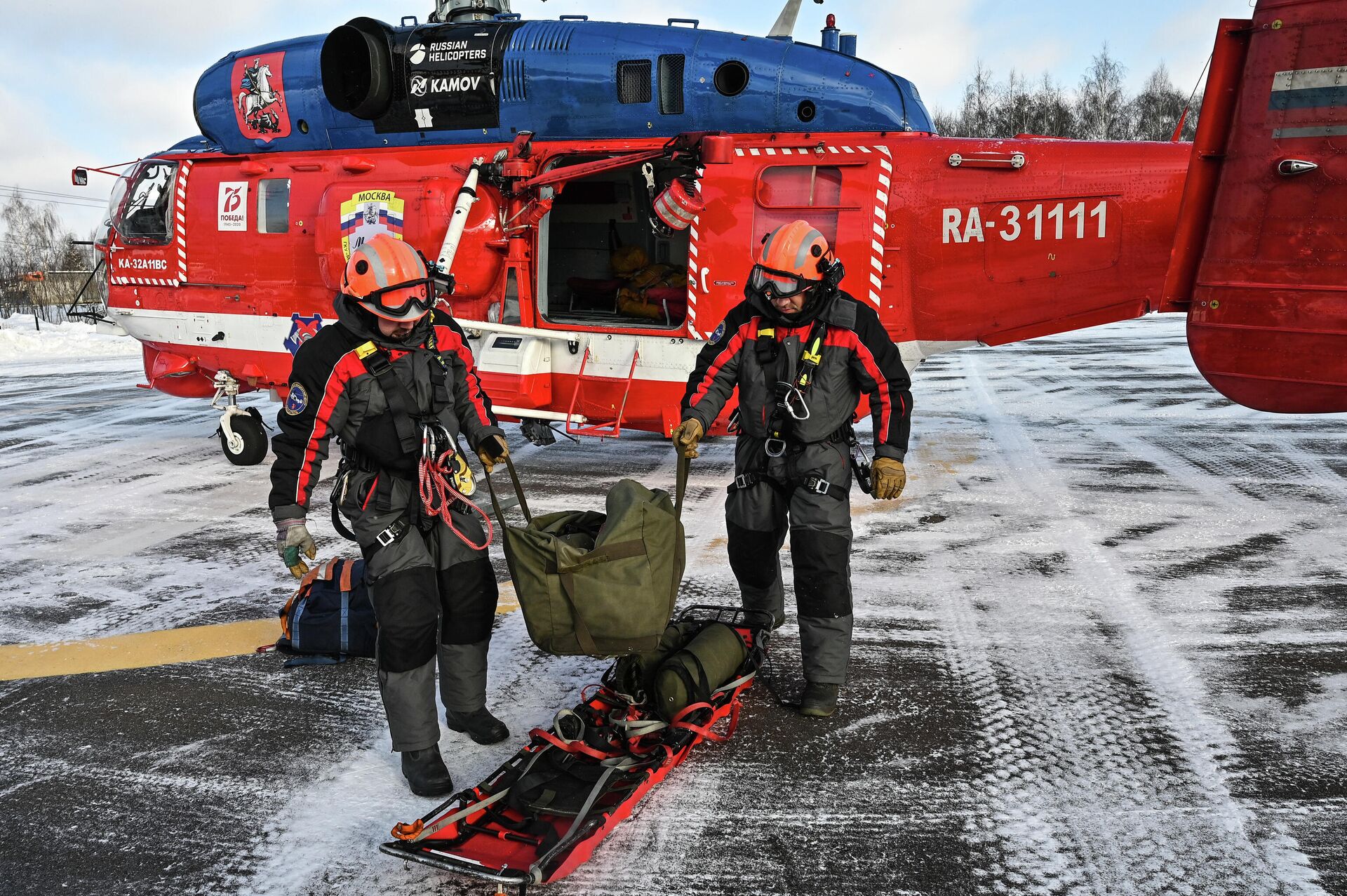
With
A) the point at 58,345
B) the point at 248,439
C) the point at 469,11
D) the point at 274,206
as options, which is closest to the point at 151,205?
the point at 274,206

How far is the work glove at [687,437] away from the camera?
379 centimetres

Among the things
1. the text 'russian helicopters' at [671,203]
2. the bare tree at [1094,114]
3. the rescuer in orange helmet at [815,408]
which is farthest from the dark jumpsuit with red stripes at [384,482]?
the bare tree at [1094,114]

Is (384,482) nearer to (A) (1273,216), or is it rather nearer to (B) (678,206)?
(B) (678,206)

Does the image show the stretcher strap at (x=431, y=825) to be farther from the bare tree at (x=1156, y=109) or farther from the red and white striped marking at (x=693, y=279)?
the bare tree at (x=1156, y=109)

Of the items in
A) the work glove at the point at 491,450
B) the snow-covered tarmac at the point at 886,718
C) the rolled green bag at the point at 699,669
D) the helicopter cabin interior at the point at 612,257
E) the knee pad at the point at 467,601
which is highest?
the helicopter cabin interior at the point at 612,257

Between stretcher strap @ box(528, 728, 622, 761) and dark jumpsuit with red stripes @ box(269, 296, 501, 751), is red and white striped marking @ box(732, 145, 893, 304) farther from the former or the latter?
stretcher strap @ box(528, 728, 622, 761)

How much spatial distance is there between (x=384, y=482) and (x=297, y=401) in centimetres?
43

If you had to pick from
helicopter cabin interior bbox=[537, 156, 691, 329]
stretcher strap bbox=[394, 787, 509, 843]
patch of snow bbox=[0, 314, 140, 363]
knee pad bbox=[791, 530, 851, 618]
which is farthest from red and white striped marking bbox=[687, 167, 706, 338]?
patch of snow bbox=[0, 314, 140, 363]

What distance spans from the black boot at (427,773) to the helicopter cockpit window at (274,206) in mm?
6023

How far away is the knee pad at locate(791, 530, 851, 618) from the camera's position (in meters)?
3.91

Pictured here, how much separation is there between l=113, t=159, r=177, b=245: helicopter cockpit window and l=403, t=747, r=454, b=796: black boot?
7.09 m

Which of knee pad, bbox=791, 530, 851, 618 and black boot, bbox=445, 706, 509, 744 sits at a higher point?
knee pad, bbox=791, 530, 851, 618

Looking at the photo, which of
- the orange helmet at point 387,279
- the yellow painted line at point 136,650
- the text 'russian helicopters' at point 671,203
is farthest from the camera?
the text 'russian helicopters' at point 671,203

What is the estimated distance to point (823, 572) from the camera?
391 centimetres
